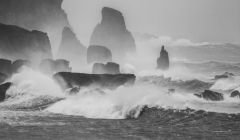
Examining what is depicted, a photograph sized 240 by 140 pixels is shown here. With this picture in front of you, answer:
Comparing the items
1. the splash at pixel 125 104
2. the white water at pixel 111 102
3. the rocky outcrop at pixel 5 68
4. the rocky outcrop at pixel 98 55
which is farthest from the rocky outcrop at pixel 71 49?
the splash at pixel 125 104

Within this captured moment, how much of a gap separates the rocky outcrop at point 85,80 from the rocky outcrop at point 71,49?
6794 cm

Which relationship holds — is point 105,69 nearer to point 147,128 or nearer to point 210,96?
point 210,96

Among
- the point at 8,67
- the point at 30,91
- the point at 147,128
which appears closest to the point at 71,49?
the point at 8,67

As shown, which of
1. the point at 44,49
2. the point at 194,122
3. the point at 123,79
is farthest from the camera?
the point at 44,49

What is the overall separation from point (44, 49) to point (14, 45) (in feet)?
26.7

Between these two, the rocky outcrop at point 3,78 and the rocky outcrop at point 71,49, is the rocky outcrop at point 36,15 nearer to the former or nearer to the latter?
the rocky outcrop at point 71,49

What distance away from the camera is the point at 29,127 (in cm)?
1919

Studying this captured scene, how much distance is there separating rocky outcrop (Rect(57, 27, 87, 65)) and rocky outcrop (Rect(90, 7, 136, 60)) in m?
25.1

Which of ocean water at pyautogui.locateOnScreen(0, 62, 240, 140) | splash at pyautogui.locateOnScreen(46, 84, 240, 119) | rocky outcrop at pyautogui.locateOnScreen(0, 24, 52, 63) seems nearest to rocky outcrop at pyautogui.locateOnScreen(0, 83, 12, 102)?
ocean water at pyautogui.locateOnScreen(0, 62, 240, 140)

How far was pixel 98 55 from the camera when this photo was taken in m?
92.2

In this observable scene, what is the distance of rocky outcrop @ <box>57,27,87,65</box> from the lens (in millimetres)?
114062

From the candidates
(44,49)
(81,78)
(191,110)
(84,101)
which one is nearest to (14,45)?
(44,49)

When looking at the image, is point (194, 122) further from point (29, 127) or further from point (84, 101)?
point (84, 101)

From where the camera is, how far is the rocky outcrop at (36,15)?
10278cm
